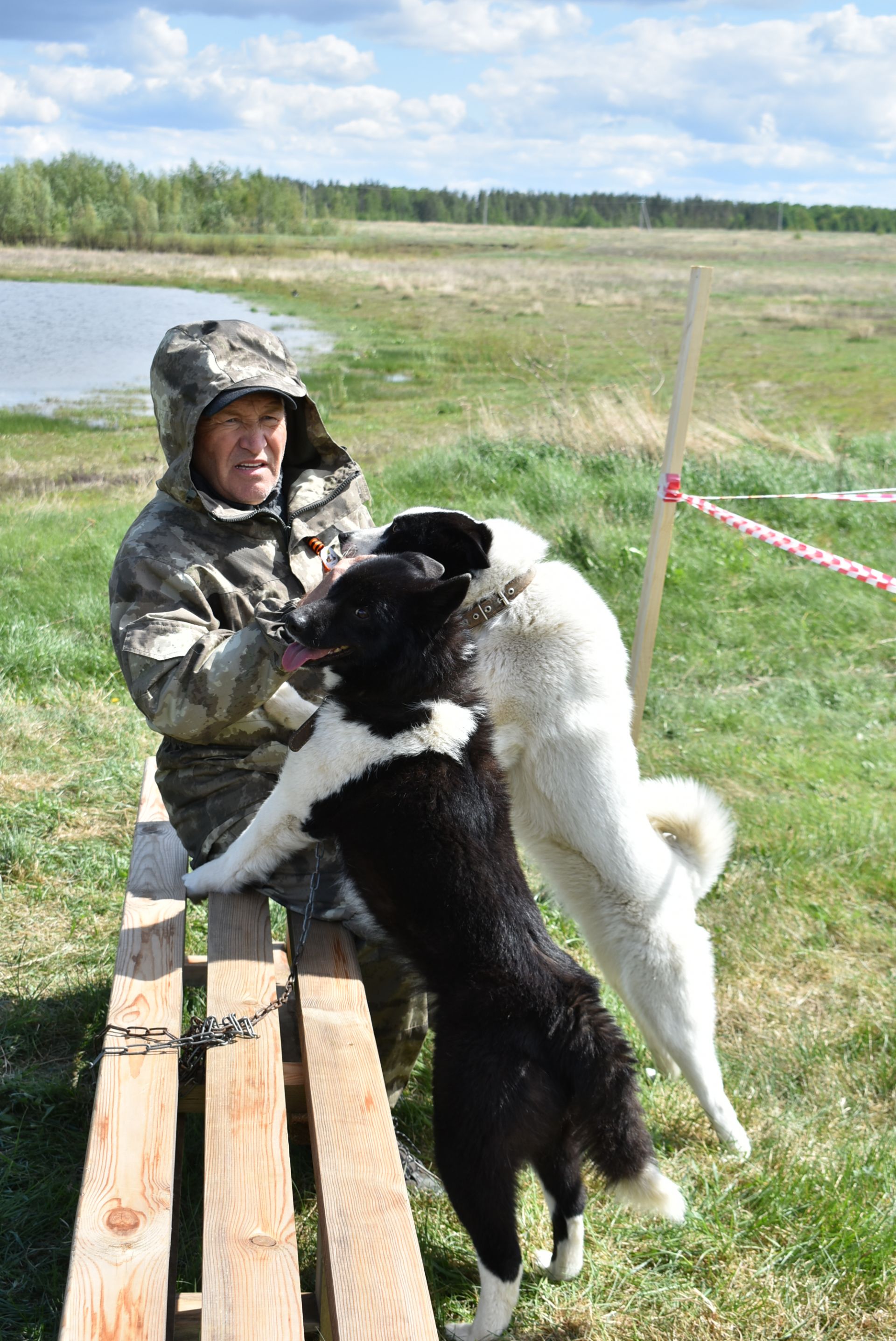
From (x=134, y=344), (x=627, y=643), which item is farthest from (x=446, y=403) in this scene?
(x=627, y=643)

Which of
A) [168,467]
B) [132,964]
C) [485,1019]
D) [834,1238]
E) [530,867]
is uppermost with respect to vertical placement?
[168,467]

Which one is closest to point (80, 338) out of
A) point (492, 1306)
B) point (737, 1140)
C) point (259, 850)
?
point (259, 850)

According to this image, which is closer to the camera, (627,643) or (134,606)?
(134,606)

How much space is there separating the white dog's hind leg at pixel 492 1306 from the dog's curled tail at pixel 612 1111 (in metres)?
0.28

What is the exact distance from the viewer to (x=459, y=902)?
207cm

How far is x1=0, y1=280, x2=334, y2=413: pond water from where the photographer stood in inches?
374

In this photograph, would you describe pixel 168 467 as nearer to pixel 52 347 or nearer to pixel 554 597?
pixel 554 597

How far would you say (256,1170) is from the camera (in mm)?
1729

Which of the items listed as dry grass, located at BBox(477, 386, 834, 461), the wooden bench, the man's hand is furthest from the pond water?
the wooden bench

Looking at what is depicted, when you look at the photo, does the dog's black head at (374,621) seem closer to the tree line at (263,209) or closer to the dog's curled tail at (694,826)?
the dog's curled tail at (694,826)

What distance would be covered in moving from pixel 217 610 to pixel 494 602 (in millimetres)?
781

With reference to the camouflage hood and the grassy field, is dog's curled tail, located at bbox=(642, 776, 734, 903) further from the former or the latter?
the camouflage hood

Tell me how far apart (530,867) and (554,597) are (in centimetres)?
156

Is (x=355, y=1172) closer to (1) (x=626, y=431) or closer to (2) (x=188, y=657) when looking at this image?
(2) (x=188, y=657)
